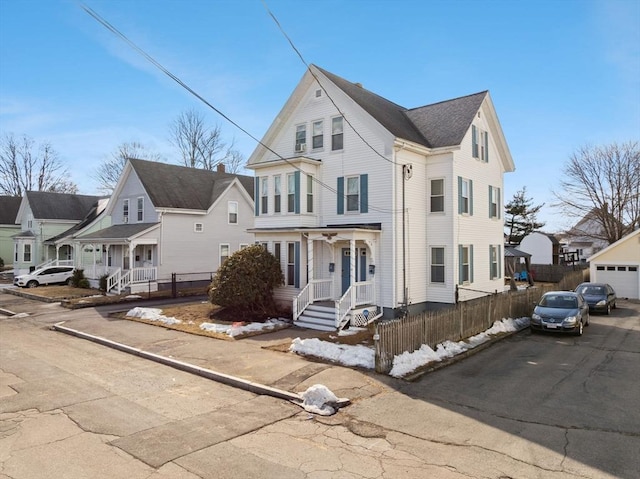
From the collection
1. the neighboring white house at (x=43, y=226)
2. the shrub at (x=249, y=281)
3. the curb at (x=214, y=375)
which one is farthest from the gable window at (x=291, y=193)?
the neighboring white house at (x=43, y=226)

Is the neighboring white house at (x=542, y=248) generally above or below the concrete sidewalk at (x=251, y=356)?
above

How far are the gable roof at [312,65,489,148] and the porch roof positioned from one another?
15.4 meters

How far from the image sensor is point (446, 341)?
44.4ft

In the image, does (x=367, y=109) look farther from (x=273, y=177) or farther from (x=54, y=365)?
(x=54, y=365)

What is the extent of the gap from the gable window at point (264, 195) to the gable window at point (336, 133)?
Result: 3.73 metres

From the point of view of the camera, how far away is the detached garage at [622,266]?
91.8 ft

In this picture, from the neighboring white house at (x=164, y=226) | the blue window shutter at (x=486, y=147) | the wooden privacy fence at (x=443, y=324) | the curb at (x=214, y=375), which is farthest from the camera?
the neighboring white house at (x=164, y=226)

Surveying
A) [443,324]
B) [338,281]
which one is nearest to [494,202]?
[338,281]

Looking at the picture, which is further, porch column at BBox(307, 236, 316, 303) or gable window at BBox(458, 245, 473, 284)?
gable window at BBox(458, 245, 473, 284)

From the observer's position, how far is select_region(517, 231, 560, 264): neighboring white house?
46688 mm

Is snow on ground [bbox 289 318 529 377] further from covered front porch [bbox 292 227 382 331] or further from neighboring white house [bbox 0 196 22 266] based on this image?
neighboring white house [bbox 0 196 22 266]

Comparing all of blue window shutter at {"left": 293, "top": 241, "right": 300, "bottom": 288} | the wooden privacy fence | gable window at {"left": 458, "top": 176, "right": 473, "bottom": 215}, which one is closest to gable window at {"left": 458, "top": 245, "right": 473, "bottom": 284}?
gable window at {"left": 458, "top": 176, "right": 473, "bottom": 215}

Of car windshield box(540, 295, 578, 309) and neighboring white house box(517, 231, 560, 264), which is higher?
neighboring white house box(517, 231, 560, 264)

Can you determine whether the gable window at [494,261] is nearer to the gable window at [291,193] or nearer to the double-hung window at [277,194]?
the gable window at [291,193]
